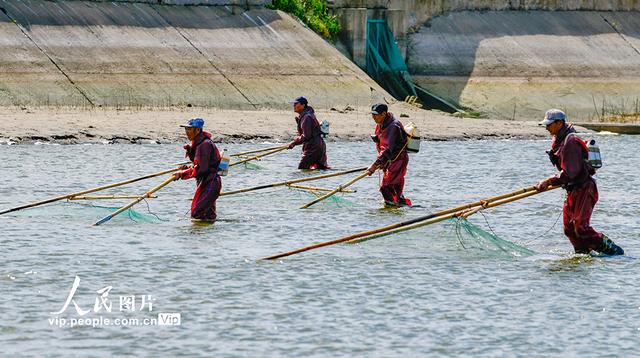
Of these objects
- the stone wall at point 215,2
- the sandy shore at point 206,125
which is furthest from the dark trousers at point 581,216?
the stone wall at point 215,2

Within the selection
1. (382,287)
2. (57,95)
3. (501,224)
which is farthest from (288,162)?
(382,287)

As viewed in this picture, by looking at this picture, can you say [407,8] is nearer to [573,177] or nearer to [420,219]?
[420,219]

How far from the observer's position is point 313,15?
1772 inches

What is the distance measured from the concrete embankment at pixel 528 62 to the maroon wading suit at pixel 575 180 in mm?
28002

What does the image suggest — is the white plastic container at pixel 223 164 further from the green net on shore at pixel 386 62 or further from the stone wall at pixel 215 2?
the green net on shore at pixel 386 62

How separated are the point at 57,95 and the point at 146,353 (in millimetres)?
Answer: 22295

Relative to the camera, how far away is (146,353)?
468 inches

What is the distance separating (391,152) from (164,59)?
725 inches

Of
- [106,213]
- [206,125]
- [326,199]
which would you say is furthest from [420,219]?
[206,125]

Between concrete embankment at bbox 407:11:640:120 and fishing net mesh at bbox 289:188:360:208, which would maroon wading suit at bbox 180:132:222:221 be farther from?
concrete embankment at bbox 407:11:640:120

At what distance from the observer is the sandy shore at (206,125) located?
1177 inches

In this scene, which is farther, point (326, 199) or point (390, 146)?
point (326, 199)

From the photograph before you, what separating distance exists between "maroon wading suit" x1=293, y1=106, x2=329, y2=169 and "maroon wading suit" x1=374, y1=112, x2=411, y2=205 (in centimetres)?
387

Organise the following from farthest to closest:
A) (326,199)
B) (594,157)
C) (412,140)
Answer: (326,199) < (412,140) < (594,157)
